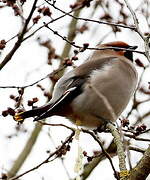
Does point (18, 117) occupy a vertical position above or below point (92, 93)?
below

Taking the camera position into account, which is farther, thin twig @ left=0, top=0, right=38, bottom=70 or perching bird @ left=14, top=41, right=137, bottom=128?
perching bird @ left=14, top=41, right=137, bottom=128

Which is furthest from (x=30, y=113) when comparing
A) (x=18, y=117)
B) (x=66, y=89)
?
(x=66, y=89)

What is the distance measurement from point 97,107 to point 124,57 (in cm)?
83

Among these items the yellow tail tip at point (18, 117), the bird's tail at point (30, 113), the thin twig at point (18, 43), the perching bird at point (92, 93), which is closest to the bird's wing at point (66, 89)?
the perching bird at point (92, 93)

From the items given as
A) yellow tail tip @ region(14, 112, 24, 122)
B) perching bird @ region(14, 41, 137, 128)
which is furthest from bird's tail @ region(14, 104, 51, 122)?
perching bird @ region(14, 41, 137, 128)

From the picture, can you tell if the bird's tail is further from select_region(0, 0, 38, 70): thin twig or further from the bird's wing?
select_region(0, 0, 38, 70): thin twig

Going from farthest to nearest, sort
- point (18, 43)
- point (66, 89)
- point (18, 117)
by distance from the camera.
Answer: point (66, 89) → point (18, 117) → point (18, 43)

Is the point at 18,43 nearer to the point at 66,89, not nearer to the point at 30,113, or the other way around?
the point at 30,113

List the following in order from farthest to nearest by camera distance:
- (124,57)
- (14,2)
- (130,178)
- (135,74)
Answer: (124,57) < (135,74) < (14,2) < (130,178)

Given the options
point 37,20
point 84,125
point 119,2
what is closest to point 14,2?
point 37,20

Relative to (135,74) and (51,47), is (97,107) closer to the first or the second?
(135,74)

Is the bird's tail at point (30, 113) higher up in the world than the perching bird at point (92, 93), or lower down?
lower down

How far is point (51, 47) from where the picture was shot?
5094 mm

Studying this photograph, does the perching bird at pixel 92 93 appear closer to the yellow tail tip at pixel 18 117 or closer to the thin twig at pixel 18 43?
the yellow tail tip at pixel 18 117
